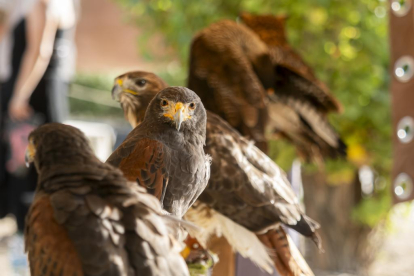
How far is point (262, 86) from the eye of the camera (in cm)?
229

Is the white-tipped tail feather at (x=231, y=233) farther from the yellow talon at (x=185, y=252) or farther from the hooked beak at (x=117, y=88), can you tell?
the hooked beak at (x=117, y=88)

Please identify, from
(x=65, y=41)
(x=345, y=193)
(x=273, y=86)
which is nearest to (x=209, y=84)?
(x=273, y=86)

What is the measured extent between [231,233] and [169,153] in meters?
0.57

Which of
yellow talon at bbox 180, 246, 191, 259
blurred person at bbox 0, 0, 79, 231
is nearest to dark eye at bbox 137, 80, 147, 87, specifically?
yellow talon at bbox 180, 246, 191, 259

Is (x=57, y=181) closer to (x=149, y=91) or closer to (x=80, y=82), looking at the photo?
(x=149, y=91)

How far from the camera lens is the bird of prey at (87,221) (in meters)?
1.00

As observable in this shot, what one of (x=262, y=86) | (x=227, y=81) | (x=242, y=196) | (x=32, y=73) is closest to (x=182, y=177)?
(x=242, y=196)

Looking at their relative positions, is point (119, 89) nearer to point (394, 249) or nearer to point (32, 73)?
point (32, 73)

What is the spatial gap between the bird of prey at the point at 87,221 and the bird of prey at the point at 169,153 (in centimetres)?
18

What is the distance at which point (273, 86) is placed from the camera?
2367 mm

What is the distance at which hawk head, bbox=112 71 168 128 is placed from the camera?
1.59 meters

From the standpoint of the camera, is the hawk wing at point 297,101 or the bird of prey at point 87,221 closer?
the bird of prey at point 87,221

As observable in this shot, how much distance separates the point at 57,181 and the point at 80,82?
31.1 ft

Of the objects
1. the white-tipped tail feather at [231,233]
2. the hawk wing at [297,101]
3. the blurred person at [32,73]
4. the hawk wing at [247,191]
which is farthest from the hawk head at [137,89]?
the blurred person at [32,73]
